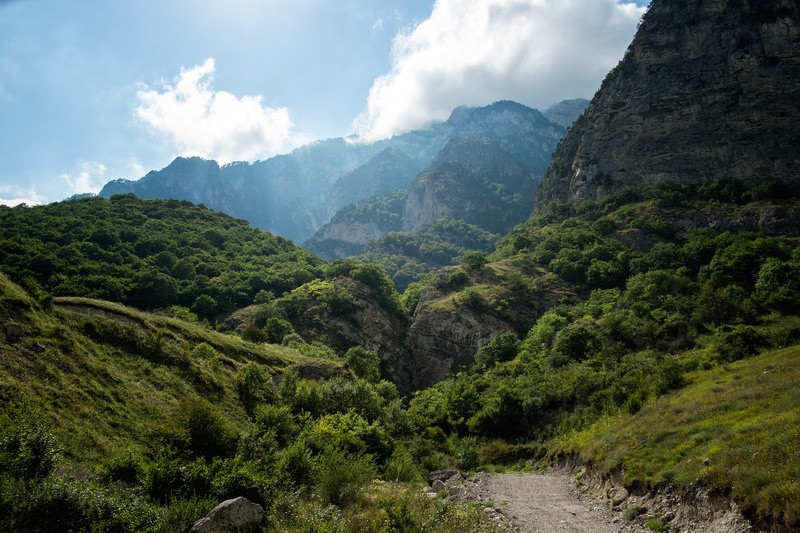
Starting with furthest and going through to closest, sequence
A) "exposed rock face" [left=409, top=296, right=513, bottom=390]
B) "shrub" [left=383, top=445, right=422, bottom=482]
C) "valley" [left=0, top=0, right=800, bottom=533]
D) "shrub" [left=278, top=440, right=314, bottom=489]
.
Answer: "exposed rock face" [left=409, top=296, right=513, bottom=390]
"shrub" [left=383, top=445, right=422, bottom=482]
"shrub" [left=278, top=440, right=314, bottom=489]
"valley" [left=0, top=0, right=800, bottom=533]

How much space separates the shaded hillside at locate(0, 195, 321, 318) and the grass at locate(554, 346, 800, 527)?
64.7 m

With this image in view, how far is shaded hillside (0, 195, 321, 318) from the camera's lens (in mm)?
66250

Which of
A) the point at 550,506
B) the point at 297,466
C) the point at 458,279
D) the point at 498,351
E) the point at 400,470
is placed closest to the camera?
the point at 297,466

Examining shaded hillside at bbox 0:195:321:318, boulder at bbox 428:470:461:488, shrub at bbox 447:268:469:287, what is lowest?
boulder at bbox 428:470:461:488

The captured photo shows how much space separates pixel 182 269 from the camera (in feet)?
272

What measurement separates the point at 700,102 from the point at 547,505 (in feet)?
375

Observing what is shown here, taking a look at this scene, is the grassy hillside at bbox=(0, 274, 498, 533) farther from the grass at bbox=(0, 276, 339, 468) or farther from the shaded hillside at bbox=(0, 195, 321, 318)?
the shaded hillside at bbox=(0, 195, 321, 318)

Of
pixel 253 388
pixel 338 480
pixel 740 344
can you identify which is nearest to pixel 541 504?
pixel 338 480

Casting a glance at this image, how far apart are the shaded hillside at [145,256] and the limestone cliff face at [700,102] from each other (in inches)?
3361

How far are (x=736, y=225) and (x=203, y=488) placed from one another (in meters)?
94.7

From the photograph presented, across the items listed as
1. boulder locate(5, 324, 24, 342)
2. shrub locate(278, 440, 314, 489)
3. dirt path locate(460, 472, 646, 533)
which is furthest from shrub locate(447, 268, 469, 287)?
boulder locate(5, 324, 24, 342)

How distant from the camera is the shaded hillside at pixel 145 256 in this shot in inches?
2608

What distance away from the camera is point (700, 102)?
101m

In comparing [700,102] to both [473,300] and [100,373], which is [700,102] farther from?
[100,373]
